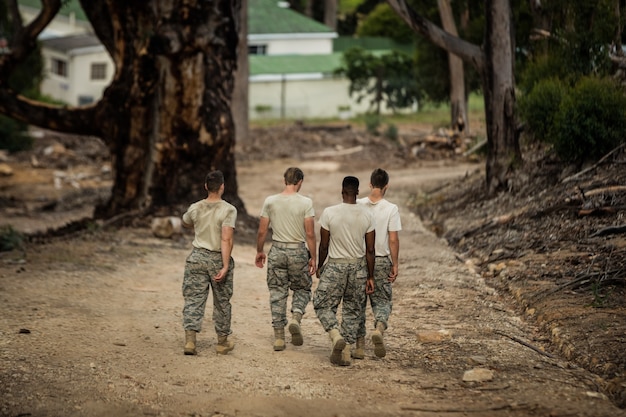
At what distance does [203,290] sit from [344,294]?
1109 millimetres

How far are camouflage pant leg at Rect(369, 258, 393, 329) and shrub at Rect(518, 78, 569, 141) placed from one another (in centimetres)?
768

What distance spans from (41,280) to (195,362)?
392 centimetres

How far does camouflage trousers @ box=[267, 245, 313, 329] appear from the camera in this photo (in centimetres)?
895

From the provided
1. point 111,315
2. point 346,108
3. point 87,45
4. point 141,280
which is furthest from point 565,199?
point 87,45

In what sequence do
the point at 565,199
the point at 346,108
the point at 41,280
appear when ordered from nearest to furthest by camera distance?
1. the point at 41,280
2. the point at 565,199
3. the point at 346,108

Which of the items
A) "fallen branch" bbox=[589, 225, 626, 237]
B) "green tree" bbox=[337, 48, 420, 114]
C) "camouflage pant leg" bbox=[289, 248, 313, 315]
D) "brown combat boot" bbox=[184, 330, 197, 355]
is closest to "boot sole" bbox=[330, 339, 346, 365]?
"camouflage pant leg" bbox=[289, 248, 313, 315]

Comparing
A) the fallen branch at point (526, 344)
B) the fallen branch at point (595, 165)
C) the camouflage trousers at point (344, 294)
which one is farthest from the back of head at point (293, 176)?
the fallen branch at point (595, 165)

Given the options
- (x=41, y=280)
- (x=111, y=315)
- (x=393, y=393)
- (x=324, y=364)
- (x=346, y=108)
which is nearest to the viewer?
(x=393, y=393)

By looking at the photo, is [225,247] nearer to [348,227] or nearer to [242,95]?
[348,227]

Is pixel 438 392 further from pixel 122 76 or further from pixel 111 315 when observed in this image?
pixel 122 76

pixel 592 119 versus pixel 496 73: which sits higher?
pixel 496 73

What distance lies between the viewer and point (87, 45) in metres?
46.0

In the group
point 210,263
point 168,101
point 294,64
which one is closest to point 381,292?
point 210,263

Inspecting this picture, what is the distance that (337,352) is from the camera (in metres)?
8.44
